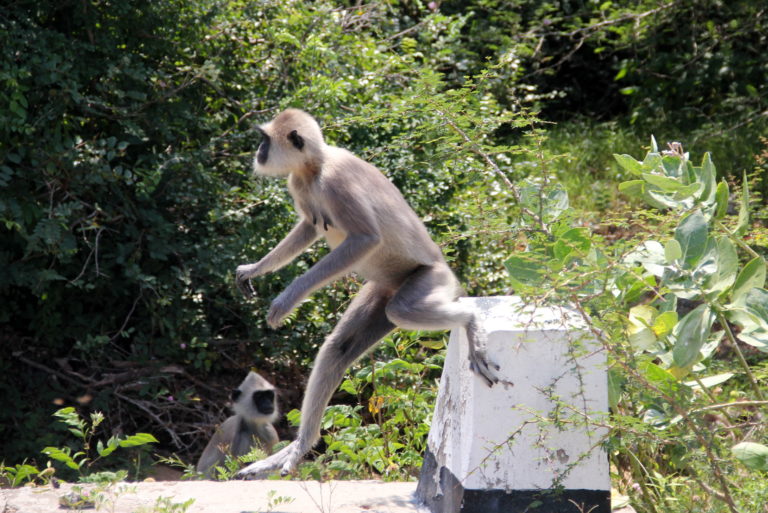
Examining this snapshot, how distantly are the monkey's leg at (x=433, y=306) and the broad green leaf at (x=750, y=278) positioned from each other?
0.83 m

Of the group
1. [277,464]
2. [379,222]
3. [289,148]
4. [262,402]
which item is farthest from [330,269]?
[262,402]

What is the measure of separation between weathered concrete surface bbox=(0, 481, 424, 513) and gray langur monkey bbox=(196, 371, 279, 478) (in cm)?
→ 171

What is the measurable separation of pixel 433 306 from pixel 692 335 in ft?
3.58

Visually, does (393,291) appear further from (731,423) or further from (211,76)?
(211,76)

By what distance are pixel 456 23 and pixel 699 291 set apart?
452cm

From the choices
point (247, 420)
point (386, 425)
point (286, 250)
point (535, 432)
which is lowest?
point (247, 420)

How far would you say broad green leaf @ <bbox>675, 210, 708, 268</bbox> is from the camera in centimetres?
272

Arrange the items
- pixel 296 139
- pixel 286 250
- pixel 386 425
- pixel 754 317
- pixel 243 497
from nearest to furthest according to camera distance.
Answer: pixel 754 317 → pixel 243 497 → pixel 296 139 → pixel 286 250 → pixel 386 425

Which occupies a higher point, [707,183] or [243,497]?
A: [707,183]

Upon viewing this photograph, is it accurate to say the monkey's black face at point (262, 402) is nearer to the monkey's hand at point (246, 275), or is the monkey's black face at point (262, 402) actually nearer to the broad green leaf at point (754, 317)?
the monkey's hand at point (246, 275)

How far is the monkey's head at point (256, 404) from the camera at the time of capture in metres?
5.30

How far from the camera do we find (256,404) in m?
5.30

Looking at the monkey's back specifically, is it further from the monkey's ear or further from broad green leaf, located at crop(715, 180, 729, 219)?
broad green leaf, located at crop(715, 180, 729, 219)

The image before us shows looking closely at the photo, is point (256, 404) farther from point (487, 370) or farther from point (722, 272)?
point (722, 272)
